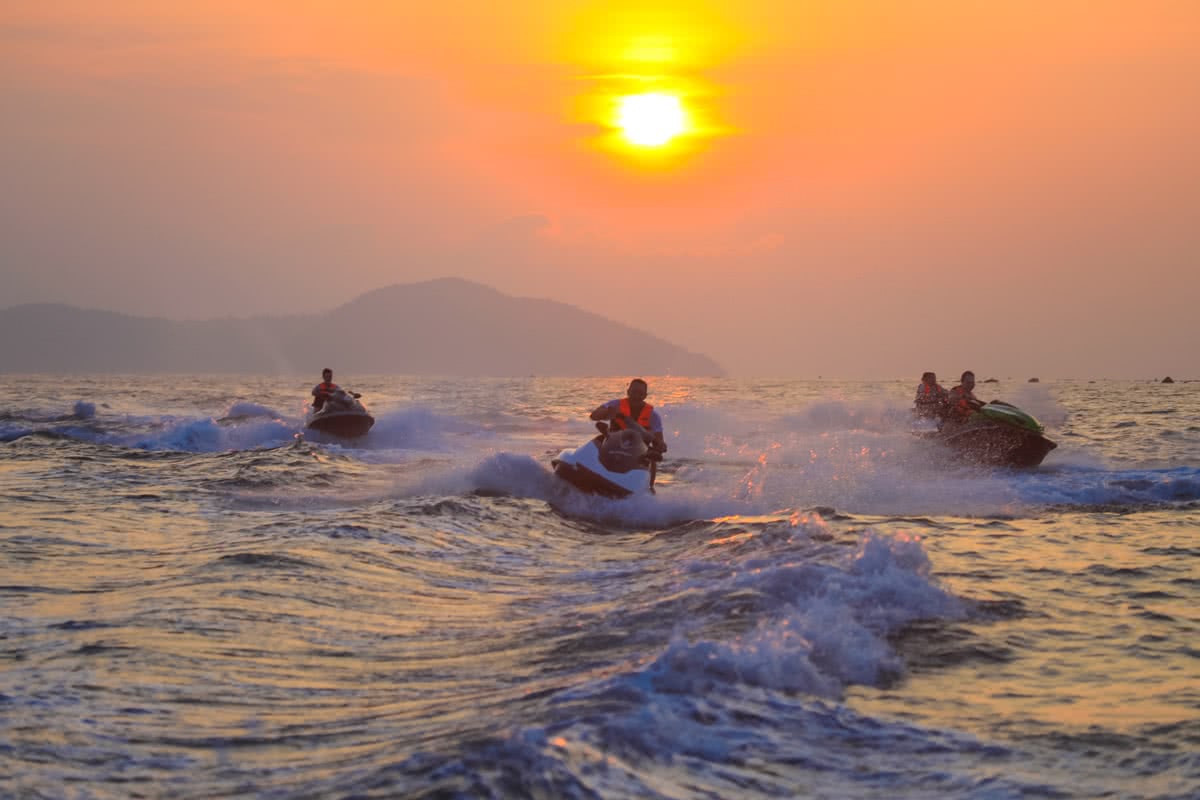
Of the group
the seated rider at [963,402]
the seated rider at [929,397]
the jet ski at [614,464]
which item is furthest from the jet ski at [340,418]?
the seated rider at [963,402]

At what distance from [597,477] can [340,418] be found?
40.9ft

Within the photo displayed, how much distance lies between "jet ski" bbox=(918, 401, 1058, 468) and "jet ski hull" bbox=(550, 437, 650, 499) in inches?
301

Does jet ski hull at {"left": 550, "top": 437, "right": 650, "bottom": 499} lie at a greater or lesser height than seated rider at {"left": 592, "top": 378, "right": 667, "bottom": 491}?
lesser

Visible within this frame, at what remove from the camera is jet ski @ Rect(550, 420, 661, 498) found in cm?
1489

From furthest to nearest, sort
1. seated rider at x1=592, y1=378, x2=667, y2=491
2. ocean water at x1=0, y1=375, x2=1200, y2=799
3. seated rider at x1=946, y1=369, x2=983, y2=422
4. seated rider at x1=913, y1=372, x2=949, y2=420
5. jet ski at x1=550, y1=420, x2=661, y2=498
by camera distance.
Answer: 1. seated rider at x1=913, y1=372, x2=949, y2=420
2. seated rider at x1=946, y1=369, x2=983, y2=422
3. jet ski at x1=550, y1=420, x2=661, y2=498
4. seated rider at x1=592, y1=378, x2=667, y2=491
5. ocean water at x1=0, y1=375, x2=1200, y2=799

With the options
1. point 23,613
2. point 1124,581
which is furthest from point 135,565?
point 1124,581

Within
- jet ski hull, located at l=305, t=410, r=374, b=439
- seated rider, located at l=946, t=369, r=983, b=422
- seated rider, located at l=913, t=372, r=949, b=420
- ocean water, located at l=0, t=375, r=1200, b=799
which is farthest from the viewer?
jet ski hull, located at l=305, t=410, r=374, b=439

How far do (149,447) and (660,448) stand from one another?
15628mm

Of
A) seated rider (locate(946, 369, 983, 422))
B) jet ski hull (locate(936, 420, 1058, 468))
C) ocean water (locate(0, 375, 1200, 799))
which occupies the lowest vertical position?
ocean water (locate(0, 375, 1200, 799))

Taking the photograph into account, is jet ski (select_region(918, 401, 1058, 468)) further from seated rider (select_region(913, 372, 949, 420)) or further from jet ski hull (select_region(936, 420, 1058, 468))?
seated rider (select_region(913, 372, 949, 420))

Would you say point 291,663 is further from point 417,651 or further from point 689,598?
point 689,598

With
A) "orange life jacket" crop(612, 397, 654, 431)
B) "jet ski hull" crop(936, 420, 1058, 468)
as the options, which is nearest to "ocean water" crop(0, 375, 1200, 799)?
"orange life jacket" crop(612, 397, 654, 431)

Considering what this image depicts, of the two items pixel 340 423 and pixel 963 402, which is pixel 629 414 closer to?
pixel 963 402

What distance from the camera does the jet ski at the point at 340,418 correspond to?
25.8 metres
